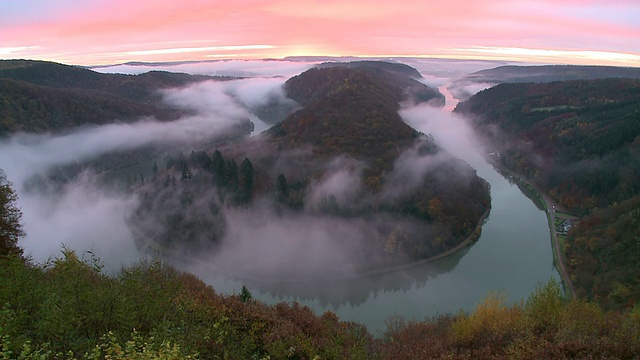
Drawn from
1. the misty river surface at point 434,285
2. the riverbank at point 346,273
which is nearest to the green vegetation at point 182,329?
the misty river surface at point 434,285

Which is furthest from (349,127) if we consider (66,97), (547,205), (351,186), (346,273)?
(66,97)

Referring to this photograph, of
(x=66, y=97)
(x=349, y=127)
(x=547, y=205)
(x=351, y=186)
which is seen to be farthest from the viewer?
(x=66, y=97)

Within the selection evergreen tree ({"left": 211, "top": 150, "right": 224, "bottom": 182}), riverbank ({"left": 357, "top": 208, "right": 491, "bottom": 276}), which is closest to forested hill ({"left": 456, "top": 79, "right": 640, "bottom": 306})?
riverbank ({"left": 357, "top": 208, "right": 491, "bottom": 276})

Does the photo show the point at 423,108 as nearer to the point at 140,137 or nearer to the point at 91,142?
the point at 140,137

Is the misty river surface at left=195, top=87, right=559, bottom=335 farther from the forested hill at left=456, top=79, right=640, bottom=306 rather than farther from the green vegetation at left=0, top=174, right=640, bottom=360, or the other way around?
the green vegetation at left=0, top=174, right=640, bottom=360

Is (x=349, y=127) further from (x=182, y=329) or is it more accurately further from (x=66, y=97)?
(x=66, y=97)

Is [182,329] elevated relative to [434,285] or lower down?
elevated
